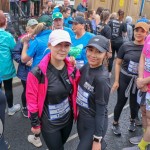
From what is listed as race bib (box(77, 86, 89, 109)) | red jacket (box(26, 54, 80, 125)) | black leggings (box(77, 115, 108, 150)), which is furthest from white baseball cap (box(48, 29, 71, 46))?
black leggings (box(77, 115, 108, 150))

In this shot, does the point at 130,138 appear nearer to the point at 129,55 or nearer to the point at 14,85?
the point at 129,55

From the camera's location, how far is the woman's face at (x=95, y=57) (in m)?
2.32

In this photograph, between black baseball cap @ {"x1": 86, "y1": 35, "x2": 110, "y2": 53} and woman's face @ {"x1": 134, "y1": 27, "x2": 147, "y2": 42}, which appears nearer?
black baseball cap @ {"x1": 86, "y1": 35, "x2": 110, "y2": 53}

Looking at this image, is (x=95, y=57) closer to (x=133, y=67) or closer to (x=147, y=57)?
(x=147, y=57)

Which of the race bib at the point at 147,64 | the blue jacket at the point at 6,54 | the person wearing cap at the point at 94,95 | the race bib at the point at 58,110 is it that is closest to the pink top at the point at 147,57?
the race bib at the point at 147,64

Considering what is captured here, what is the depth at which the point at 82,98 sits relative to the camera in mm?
2426

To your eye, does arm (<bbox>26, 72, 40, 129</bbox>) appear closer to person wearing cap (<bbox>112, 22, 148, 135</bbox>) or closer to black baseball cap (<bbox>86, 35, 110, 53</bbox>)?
black baseball cap (<bbox>86, 35, 110, 53</bbox>)

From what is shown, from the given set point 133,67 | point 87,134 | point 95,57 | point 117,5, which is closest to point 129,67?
point 133,67

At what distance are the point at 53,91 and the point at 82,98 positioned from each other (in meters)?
0.31

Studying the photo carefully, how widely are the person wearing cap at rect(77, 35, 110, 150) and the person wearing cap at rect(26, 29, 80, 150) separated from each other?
Answer: 0.15 m

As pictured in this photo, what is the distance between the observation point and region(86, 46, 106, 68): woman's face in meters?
2.32

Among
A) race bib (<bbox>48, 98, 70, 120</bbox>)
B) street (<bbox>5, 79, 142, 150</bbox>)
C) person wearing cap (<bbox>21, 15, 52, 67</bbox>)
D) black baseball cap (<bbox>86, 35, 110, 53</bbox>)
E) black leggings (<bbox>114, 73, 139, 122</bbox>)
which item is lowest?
street (<bbox>5, 79, 142, 150</bbox>)

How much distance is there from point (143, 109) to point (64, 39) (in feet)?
5.80

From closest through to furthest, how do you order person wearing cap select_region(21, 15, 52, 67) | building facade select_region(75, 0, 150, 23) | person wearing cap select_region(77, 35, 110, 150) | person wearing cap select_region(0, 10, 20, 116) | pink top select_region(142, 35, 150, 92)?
1. person wearing cap select_region(77, 35, 110, 150)
2. pink top select_region(142, 35, 150, 92)
3. person wearing cap select_region(21, 15, 52, 67)
4. person wearing cap select_region(0, 10, 20, 116)
5. building facade select_region(75, 0, 150, 23)
